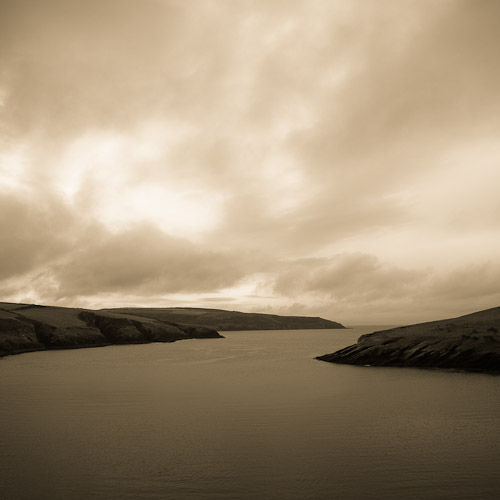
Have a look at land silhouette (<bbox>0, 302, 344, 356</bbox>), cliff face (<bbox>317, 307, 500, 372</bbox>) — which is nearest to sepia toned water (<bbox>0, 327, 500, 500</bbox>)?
Result: cliff face (<bbox>317, 307, 500, 372</bbox>)

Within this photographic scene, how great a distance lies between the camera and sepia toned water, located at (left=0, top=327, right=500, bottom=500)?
53.4 ft

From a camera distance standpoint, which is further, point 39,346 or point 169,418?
point 39,346

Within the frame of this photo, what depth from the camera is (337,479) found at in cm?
1702

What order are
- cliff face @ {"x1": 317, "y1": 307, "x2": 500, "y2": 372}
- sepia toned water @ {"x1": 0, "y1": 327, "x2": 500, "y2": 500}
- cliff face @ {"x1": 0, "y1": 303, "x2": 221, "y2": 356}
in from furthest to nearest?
1. cliff face @ {"x1": 0, "y1": 303, "x2": 221, "y2": 356}
2. cliff face @ {"x1": 317, "y1": 307, "x2": 500, "y2": 372}
3. sepia toned water @ {"x1": 0, "y1": 327, "x2": 500, "y2": 500}

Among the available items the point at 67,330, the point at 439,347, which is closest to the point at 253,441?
the point at 439,347

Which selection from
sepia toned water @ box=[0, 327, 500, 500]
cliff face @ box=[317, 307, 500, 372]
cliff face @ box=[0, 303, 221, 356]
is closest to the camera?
sepia toned water @ box=[0, 327, 500, 500]

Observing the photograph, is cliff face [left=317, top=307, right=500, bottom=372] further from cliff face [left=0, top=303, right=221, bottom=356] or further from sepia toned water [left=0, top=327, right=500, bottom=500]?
cliff face [left=0, top=303, right=221, bottom=356]

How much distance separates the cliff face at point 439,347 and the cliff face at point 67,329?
67.5 meters

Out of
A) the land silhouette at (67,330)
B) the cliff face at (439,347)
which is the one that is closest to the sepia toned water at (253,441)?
the cliff face at (439,347)

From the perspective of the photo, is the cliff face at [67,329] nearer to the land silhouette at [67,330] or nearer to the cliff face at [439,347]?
the land silhouette at [67,330]

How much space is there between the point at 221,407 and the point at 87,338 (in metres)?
91.5

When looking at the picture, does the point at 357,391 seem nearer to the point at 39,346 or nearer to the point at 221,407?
the point at 221,407

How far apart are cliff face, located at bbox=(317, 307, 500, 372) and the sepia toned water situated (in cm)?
714

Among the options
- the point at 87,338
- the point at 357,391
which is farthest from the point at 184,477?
the point at 87,338
